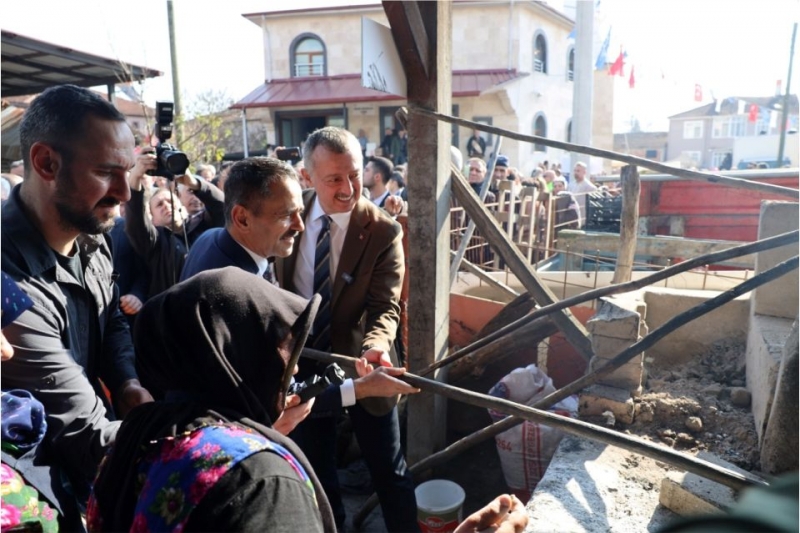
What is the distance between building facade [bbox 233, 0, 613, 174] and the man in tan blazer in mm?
16701

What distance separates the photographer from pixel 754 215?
30.2ft

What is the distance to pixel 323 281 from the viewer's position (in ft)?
9.30

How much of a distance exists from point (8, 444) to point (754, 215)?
10132mm

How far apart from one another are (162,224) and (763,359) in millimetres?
3386

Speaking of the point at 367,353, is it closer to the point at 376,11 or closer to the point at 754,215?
the point at 754,215

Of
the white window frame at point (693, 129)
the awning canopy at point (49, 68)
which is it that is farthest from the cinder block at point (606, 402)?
the white window frame at point (693, 129)

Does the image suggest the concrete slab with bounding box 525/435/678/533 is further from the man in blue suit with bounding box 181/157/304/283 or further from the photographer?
the photographer

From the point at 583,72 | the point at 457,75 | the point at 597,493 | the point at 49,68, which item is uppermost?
the point at 457,75

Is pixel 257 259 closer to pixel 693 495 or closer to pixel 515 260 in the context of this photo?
pixel 515 260

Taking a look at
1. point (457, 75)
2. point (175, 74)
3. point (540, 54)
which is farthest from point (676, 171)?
point (540, 54)

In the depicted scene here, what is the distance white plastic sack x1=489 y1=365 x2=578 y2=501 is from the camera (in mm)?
3279

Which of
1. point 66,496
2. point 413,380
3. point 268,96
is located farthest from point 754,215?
point 268,96

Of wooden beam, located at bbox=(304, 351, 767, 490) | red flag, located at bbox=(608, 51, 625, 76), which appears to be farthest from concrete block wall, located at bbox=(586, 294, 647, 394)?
red flag, located at bbox=(608, 51, 625, 76)

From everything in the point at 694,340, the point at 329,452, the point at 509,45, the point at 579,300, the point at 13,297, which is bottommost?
the point at 329,452
